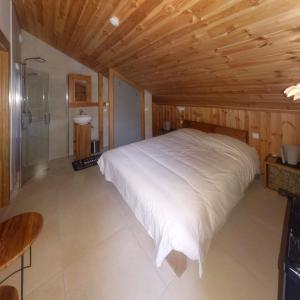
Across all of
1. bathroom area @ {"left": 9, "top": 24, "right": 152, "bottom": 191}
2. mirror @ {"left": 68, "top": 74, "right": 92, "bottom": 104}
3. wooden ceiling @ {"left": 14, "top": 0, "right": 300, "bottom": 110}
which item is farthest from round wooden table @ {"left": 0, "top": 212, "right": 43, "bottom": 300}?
mirror @ {"left": 68, "top": 74, "right": 92, "bottom": 104}

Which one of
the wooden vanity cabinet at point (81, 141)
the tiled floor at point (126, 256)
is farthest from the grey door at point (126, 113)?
the tiled floor at point (126, 256)

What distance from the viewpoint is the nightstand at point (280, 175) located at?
235 centimetres

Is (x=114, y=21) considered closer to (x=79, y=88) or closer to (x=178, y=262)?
(x=178, y=262)

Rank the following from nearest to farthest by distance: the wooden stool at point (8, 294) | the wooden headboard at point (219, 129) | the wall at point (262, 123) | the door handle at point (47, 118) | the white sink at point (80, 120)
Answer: the wooden stool at point (8, 294) < the wall at point (262, 123) < the wooden headboard at point (219, 129) < the door handle at point (47, 118) < the white sink at point (80, 120)

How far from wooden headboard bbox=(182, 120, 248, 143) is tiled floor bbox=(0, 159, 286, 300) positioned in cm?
100

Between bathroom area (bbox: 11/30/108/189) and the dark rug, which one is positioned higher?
bathroom area (bbox: 11/30/108/189)

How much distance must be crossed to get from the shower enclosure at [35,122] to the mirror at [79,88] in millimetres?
Answer: 494

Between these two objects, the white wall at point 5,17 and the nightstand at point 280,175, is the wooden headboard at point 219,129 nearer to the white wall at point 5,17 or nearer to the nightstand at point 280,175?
the nightstand at point 280,175

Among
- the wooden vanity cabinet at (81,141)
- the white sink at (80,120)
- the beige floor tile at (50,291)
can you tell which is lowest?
the beige floor tile at (50,291)

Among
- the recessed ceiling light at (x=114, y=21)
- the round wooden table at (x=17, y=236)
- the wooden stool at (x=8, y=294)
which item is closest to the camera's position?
the round wooden table at (x=17, y=236)

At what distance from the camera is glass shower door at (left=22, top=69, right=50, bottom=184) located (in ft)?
11.0

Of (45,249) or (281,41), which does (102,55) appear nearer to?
(281,41)

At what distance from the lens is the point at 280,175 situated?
250 centimetres

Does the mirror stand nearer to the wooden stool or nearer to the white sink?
the white sink
